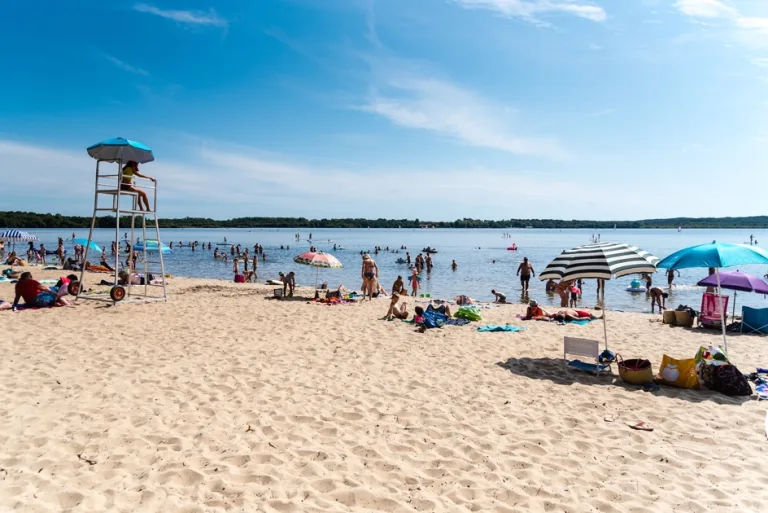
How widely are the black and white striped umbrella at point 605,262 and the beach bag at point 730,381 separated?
173 cm

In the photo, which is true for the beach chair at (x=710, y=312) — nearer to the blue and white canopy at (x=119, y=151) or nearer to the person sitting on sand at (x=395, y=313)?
the person sitting on sand at (x=395, y=313)

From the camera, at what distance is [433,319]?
11156 mm

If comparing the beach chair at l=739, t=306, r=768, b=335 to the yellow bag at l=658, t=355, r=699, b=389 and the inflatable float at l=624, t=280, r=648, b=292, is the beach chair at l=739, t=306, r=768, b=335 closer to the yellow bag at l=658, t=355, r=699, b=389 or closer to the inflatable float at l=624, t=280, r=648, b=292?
the yellow bag at l=658, t=355, r=699, b=389

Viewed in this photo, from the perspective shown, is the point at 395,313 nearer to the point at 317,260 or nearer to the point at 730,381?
the point at 317,260

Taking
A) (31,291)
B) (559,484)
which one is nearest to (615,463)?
(559,484)

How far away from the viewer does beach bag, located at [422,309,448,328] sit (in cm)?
1104

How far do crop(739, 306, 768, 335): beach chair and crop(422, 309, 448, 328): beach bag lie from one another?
7.63 metres

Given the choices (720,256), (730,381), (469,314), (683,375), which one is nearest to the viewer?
(730,381)

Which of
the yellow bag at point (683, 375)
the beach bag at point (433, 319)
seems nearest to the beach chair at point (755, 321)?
the yellow bag at point (683, 375)

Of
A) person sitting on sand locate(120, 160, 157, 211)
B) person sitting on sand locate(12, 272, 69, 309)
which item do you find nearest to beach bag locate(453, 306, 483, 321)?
person sitting on sand locate(120, 160, 157, 211)

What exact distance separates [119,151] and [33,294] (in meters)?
4.43

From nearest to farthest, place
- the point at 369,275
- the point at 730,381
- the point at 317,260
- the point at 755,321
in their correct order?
the point at 730,381
the point at 755,321
the point at 317,260
the point at 369,275

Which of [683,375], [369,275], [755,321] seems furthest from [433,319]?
[755,321]

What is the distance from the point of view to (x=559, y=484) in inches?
157
